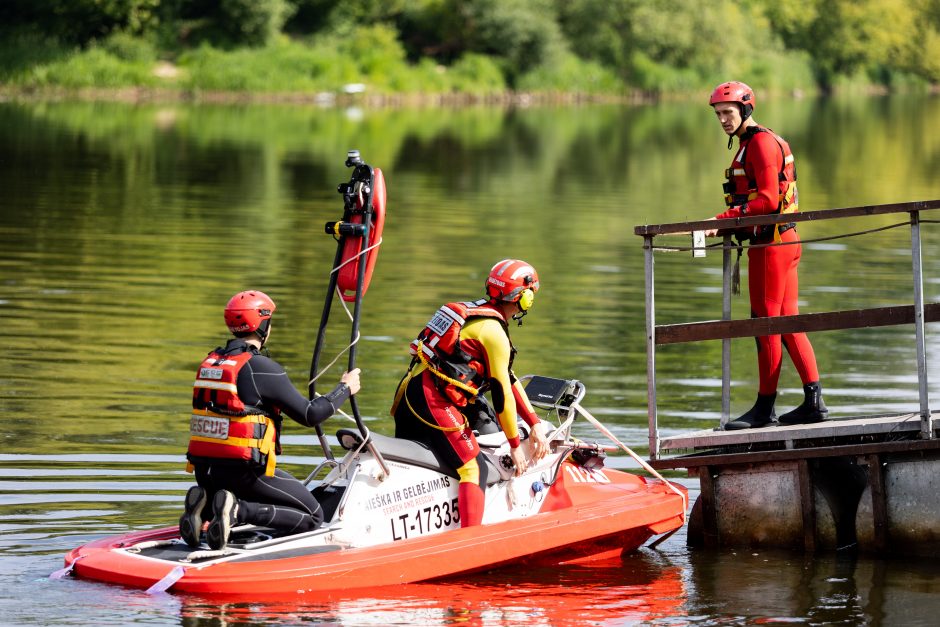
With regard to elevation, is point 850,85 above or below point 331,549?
above

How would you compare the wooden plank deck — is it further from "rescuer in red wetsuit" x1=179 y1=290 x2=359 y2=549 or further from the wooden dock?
"rescuer in red wetsuit" x1=179 y1=290 x2=359 y2=549

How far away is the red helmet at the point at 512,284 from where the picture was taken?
9164 millimetres

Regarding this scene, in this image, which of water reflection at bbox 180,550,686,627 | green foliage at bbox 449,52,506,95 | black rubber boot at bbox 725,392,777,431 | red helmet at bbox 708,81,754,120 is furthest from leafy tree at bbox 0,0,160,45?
water reflection at bbox 180,550,686,627

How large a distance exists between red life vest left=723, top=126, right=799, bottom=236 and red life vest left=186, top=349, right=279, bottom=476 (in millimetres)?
→ 3447

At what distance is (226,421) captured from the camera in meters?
8.41

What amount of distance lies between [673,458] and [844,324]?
1.32m

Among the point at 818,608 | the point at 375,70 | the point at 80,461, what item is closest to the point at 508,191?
the point at 80,461

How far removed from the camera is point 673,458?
999 centimetres

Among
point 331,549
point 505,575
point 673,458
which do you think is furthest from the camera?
point 673,458

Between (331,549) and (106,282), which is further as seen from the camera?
(106,282)

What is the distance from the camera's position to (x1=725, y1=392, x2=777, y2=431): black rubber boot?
1031 cm

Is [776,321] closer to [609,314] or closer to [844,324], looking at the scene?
[844,324]

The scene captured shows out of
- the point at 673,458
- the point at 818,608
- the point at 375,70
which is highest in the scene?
the point at 375,70

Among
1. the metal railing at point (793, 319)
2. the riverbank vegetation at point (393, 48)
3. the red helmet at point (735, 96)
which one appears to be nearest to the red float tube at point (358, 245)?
the metal railing at point (793, 319)
